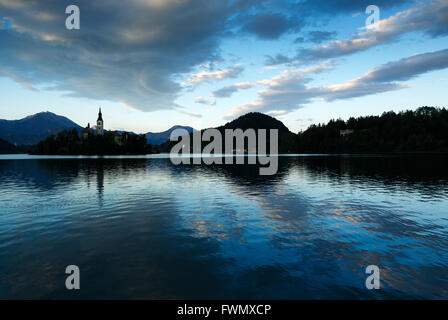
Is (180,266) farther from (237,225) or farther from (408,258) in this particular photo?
(408,258)

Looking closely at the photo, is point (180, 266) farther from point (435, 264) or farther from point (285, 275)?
point (435, 264)

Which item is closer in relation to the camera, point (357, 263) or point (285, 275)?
point (285, 275)

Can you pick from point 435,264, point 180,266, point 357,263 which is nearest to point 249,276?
point 180,266

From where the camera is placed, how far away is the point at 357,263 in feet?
45.2

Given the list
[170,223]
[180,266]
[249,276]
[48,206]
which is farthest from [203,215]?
[48,206]

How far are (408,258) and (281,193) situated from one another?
23.1 meters

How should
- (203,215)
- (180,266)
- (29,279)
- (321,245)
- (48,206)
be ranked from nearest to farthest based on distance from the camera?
(29,279), (180,266), (321,245), (203,215), (48,206)

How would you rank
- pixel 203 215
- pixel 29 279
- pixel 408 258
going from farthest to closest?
pixel 203 215 → pixel 408 258 → pixel 29 279

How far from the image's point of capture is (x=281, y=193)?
122 feet

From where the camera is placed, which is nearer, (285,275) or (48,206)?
(285,275)
